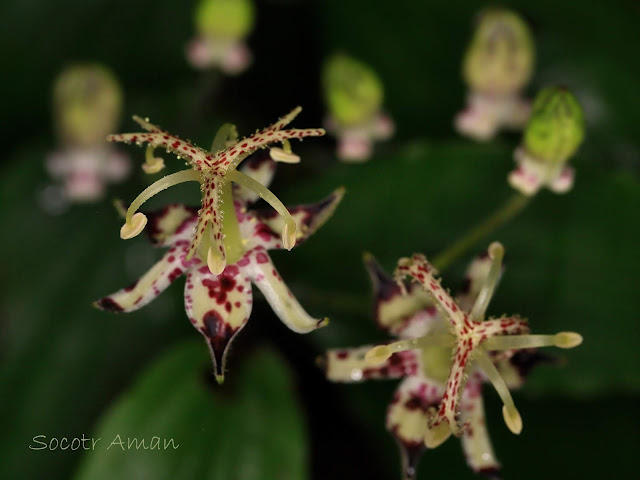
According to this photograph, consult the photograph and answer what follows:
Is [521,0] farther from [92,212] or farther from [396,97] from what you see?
[92,212]

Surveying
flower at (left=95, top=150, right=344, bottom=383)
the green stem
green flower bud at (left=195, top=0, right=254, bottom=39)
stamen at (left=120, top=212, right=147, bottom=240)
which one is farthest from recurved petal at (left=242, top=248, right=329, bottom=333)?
green flower bud at (left=195, top=0, right=254, bottom=39)

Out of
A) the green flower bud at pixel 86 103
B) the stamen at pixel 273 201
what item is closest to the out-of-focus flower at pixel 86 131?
the green flower bud at pixel 86 103

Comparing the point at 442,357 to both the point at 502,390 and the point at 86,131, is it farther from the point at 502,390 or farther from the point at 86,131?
the point at 86,131

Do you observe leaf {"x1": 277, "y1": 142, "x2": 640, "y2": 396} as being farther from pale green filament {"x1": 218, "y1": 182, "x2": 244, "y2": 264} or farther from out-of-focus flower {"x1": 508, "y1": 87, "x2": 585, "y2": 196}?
pale green filament {"x1": 218, "y1": 182, "x2": 244, "y2": 264}

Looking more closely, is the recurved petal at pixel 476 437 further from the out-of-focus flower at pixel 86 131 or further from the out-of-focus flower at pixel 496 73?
the out-of-focus flower at pixel 86 131

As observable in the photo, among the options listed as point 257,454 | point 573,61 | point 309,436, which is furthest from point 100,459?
point 573,61

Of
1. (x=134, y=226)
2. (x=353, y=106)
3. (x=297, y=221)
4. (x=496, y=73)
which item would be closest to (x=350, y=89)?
(x=353, y=106)
